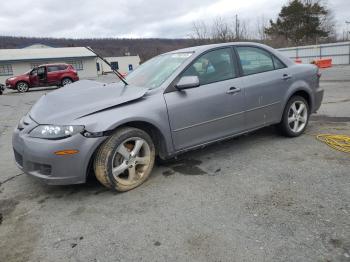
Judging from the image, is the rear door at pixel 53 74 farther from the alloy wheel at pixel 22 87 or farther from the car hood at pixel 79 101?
the car hood at pixel 79 101

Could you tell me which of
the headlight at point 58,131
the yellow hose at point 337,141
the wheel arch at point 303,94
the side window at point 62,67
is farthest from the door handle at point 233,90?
the side window at point 62,67

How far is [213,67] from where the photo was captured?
4102mm

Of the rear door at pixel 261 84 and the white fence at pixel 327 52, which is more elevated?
the white fence at pixel 327 52

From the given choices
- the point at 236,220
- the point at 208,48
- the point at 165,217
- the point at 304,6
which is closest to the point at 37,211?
the point at 165,217

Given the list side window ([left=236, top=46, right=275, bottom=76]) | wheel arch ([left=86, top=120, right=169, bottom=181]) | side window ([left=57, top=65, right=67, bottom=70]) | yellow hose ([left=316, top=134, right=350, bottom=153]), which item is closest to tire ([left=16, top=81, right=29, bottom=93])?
side window ([left=57, top=65, right=67, bottom=70])

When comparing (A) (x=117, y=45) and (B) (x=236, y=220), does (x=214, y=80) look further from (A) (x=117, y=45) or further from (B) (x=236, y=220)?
(A) (x=117, y=45)

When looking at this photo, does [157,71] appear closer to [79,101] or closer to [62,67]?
[79,101]

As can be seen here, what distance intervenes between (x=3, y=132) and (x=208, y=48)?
5.51 m

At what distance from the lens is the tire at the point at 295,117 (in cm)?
484

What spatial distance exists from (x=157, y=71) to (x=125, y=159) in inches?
53.2

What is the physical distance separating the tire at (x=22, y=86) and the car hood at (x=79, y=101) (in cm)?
1997

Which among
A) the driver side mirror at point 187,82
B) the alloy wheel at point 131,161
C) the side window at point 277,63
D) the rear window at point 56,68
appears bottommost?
the alloy wheel at point 131,161

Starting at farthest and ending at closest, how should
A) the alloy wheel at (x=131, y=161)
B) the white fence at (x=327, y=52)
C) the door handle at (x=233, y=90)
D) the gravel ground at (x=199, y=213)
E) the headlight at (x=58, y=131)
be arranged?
the white fence at (x=327, y=52), the door handle at (x=233, y=90), the alloy wheel at (x=131, y=161), the headlight at (x=58, y=131), the gravel ground at (x=199, y=213)

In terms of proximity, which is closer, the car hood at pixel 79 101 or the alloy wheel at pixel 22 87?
the car hood at pixel 79 101
